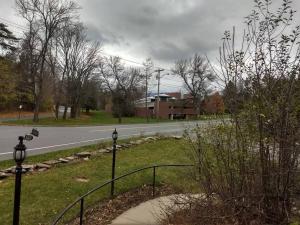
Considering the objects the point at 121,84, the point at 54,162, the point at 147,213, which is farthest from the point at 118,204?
the point at 121,84

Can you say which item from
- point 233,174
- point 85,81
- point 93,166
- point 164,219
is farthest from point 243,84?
point 85,81

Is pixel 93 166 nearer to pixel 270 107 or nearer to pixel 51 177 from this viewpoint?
pixel 51 177

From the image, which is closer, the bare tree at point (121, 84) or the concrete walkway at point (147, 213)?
the concrete walkway at point (147, 213)

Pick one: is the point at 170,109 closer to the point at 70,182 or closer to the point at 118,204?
the point at 70,182

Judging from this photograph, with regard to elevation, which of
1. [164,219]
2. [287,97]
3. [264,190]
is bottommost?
[164,219]

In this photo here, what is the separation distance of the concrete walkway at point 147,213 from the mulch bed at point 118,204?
0.68ft

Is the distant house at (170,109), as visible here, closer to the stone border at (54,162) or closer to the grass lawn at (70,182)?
the stone border at (54,162)

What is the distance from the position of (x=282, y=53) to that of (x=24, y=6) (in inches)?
1632

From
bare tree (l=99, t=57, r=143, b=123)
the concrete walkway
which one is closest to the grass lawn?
the concrete walkway

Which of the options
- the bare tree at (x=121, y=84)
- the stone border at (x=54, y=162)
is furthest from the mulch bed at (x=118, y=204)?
the bare tree at (x=121, y=84)

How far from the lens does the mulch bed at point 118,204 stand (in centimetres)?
790

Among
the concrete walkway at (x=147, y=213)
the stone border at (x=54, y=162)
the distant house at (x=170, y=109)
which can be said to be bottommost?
the concrete walkway at (x=147, y=213)

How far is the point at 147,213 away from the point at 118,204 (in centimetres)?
94

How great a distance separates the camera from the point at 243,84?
6.41 m
